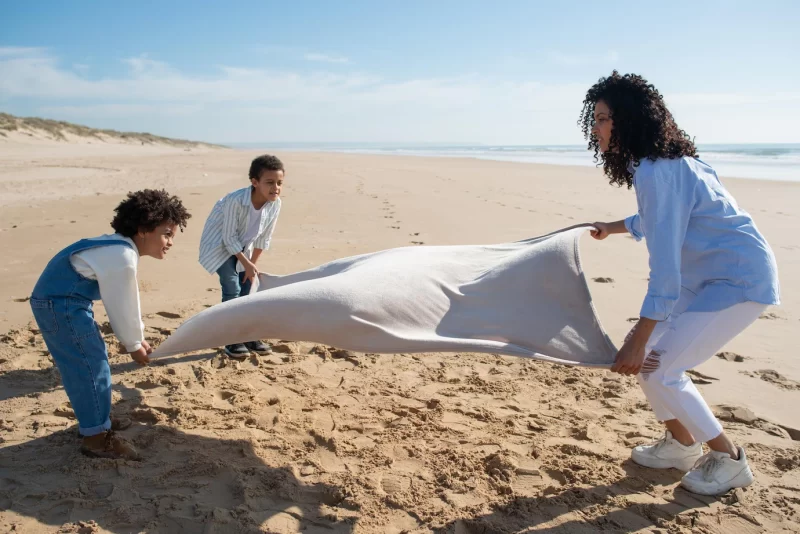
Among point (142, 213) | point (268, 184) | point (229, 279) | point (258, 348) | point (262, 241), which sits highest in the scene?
point (268, 184)

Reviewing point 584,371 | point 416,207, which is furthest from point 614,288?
point 416,207

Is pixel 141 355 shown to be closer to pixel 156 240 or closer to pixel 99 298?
pixel 99 298

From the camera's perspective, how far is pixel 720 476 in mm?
2824

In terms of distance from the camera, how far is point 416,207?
11539 mm

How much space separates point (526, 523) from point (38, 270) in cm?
591

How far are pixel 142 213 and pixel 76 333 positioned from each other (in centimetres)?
66

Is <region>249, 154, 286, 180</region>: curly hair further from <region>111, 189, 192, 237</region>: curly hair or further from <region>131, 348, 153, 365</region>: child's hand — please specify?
<region>131, 348, 153, 365</region>: child's hand

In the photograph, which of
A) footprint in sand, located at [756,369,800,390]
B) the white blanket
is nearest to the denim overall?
the white blanket

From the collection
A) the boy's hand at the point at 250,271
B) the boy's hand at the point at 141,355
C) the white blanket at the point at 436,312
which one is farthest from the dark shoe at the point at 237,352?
the white blanket at the point at 436,312

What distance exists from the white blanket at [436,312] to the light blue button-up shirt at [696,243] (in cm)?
49

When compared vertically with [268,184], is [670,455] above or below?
below

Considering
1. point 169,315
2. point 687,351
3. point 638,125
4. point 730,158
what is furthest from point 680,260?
point 730,158

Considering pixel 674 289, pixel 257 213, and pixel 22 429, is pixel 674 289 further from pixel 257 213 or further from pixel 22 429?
pixel 22 429

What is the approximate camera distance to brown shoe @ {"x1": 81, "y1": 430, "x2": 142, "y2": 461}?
301 cm
